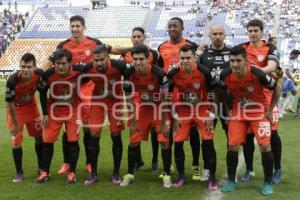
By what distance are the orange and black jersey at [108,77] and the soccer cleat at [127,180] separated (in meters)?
1.19

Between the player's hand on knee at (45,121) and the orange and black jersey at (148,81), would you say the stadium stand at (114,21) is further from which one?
the orange and black jersey at (148,81)

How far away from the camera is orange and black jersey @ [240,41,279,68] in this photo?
23.6ft

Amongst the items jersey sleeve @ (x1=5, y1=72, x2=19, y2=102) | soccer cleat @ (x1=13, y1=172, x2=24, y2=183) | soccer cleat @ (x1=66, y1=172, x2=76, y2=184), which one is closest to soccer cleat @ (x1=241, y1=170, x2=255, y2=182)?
soccer cleat @ (x1=66, y1=172, x2=76, y2=184)

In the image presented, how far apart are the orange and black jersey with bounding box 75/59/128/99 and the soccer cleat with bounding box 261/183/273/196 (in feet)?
8.06

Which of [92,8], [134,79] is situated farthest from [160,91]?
[92,8]

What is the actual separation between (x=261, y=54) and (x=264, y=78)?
811mm

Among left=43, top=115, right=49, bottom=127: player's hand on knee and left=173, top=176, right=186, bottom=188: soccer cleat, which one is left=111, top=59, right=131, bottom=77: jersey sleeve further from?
left=173, top=176, right=186, bottom=188: soccer cleat

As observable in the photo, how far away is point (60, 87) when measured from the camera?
7531 mm

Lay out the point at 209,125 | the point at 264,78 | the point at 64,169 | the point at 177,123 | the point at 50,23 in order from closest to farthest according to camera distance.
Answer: the point at 264,78 → the point at 209,125 → the point at 177,123 → the point at 64,169 → the point at 50,23

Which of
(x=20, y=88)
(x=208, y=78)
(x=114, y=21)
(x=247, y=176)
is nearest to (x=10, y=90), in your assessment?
(x=20, y=88)

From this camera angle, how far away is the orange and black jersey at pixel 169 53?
311 inches

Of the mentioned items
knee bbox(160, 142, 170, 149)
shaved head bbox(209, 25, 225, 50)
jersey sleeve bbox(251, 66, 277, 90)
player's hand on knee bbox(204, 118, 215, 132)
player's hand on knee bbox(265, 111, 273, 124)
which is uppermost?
shaved head bbox(209, 25, 225, 50)

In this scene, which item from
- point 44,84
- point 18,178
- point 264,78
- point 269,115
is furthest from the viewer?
point 18,178

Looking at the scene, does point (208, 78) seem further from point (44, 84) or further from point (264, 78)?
point (44, 84)
